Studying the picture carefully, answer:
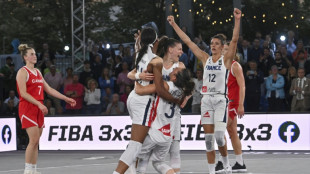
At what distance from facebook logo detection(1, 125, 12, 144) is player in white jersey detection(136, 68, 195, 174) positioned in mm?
11296

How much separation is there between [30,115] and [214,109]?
302cm

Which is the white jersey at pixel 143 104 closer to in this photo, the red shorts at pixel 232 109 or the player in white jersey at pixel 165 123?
the player in white jersey at pixel 165 123

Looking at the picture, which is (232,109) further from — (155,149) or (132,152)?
(132,152)

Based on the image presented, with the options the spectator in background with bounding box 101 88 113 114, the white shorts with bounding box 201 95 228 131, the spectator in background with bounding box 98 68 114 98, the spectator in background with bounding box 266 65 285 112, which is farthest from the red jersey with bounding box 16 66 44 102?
the spectator in background with bounding box 98 68 114 98

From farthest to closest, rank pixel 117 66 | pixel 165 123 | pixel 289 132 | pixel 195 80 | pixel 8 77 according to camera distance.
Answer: pixel 8 77, pixel 117 66, pixel 195 80, pixel 289 132, pixel 165 123

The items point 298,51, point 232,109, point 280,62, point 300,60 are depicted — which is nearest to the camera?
point 232,109

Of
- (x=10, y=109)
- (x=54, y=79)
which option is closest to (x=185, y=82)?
(x=10, y=109)

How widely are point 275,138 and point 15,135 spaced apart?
277 inches

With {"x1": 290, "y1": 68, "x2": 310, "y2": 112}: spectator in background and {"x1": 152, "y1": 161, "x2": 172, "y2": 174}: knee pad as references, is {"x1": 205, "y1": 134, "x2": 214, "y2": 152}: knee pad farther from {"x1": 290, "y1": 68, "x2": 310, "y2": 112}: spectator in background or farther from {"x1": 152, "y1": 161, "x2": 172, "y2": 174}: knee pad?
{"x1": 290, "y1": 68, "x2": 310, "y2": 112}: spectator in background

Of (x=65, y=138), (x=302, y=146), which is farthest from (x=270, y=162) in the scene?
(x=65, y=138)

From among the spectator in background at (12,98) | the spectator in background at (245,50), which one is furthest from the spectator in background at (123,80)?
the spectator in background at (245,50)

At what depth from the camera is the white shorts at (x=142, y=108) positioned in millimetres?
10102

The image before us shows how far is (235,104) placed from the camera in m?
13.8

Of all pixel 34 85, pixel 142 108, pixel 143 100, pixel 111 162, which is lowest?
pixel 111 162
